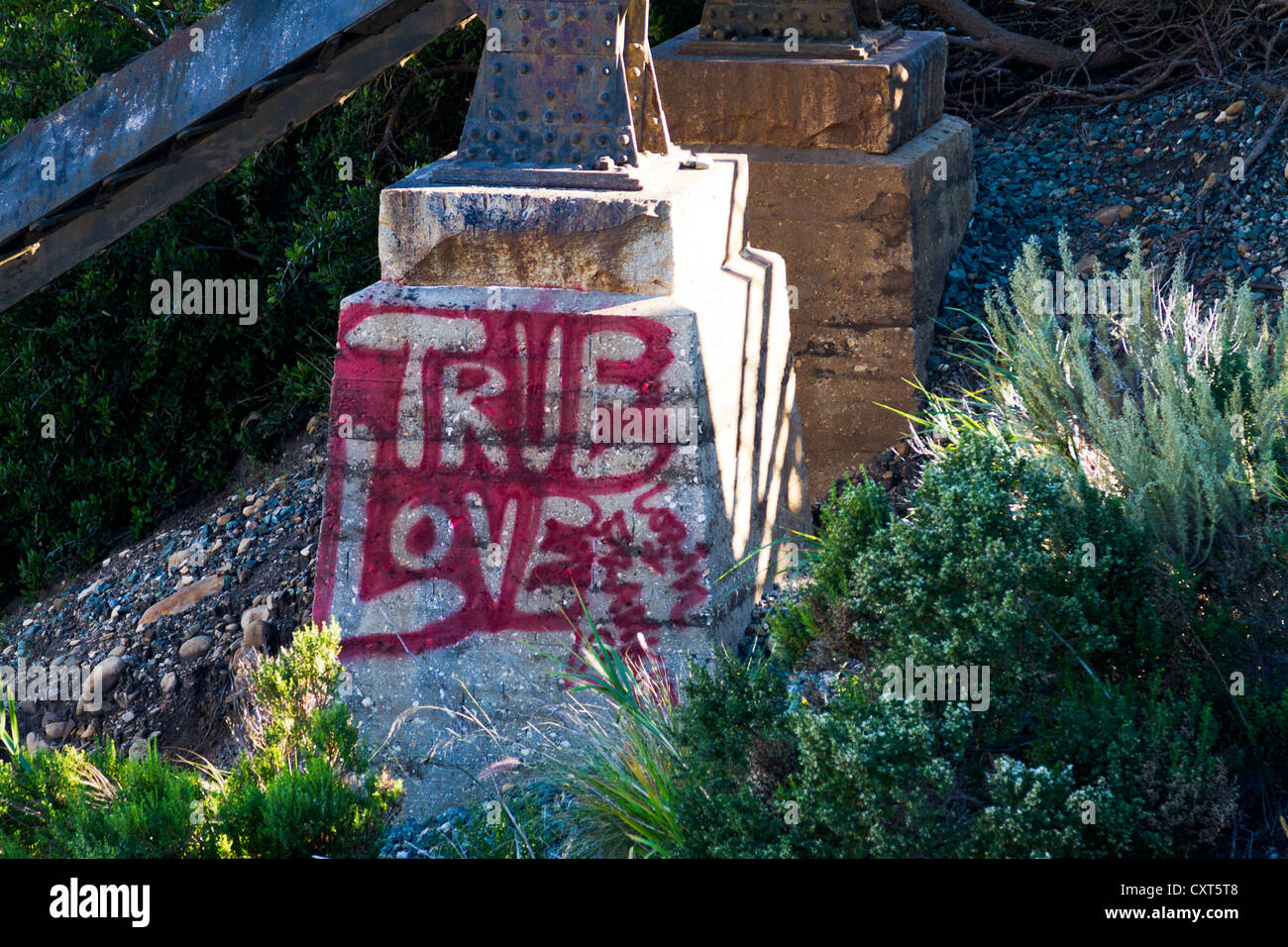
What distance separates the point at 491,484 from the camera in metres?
4.08

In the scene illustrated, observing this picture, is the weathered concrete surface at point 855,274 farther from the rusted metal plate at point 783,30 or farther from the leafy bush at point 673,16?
the leafy bush at point 673,16

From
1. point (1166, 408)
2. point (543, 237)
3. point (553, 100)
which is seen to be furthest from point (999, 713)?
point (553, 100)

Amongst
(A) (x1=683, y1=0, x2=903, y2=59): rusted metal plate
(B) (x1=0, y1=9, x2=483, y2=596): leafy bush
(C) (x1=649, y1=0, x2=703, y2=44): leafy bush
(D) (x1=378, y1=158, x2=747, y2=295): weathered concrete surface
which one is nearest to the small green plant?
(D) (x1=378, y1=158, x2=747, y2=295): weathered concrete surface

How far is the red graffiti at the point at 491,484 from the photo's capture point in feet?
13.1

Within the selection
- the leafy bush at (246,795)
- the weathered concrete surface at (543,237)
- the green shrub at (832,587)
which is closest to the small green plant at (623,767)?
the green shrub at (832,587)

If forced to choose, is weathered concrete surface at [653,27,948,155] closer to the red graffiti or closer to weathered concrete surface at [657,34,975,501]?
weathered concrete surface at [657,34,975,501]

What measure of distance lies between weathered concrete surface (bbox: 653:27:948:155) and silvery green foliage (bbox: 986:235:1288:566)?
1.44 meters

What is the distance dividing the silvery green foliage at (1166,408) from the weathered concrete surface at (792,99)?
1.44 meters

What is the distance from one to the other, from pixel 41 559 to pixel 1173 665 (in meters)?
6.58

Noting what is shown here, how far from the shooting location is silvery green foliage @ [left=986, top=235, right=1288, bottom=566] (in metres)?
3.60

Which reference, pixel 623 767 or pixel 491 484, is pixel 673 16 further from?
pixel 623 767

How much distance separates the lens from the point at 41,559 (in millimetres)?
7723
